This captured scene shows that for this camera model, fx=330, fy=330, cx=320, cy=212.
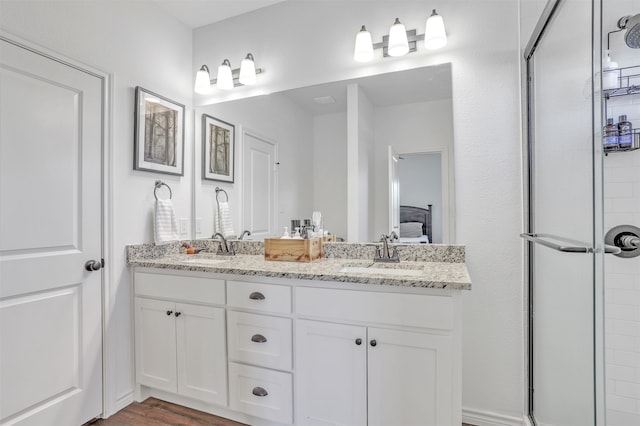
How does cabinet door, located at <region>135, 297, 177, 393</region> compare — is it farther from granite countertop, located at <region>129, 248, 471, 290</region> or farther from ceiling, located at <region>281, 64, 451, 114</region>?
ceiling, located at <region>281, 64, 451, 114</region>

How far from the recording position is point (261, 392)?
1644 mm

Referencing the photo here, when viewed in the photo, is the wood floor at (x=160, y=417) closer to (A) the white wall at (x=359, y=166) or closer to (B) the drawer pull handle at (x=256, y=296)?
(B) the drawer pull handle at (x=256, y=296)

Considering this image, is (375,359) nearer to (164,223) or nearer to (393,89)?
(393,89)

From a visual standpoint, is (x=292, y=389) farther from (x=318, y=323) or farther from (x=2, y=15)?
(x=2, y=15)

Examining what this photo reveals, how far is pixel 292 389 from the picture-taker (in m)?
1.58

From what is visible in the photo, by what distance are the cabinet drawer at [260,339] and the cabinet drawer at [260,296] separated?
1.8 inches

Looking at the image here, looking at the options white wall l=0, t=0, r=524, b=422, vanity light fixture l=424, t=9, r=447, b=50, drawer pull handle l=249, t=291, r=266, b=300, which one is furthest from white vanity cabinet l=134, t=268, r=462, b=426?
vanity light fixture l=424, t=9, r=447, b=50

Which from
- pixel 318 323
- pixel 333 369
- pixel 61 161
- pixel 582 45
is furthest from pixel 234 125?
pixel 582 45

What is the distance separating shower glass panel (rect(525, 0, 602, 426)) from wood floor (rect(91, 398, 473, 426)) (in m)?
0.68


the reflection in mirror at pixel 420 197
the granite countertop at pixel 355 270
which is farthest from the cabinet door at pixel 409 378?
the reflection in mirror at pixel 420 197

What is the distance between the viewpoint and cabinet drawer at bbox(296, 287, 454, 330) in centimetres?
134

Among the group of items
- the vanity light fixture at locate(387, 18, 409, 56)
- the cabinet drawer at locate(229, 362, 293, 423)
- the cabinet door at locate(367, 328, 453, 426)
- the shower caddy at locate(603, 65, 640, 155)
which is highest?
the vanity light fixture at locate(387, 18, 409, 56)

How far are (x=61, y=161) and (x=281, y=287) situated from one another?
1305 mm

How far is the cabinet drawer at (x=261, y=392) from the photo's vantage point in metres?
1.60
